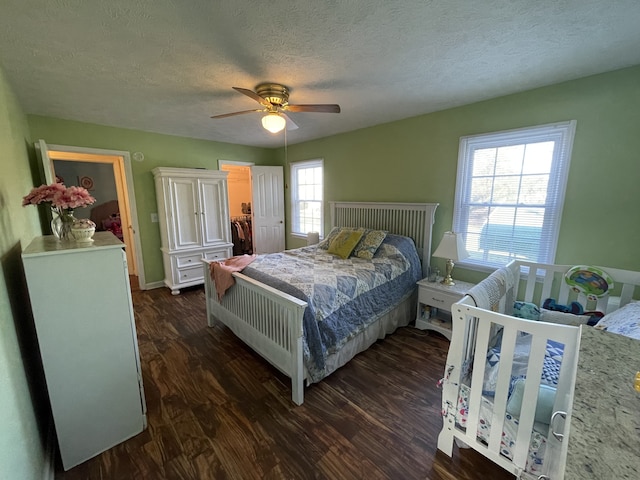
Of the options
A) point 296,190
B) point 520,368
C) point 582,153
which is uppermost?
point 582,153

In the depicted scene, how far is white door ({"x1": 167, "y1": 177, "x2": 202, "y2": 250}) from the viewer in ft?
12.4

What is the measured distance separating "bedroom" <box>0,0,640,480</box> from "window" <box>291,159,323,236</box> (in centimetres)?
27

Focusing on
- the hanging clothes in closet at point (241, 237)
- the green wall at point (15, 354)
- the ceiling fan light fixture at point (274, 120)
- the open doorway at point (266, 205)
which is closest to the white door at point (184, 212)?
the open doorway at point (266, 205)

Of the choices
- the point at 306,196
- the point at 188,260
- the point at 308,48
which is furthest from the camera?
the point at 306,196

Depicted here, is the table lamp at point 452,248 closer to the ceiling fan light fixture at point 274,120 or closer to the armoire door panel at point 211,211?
the ceiling fan light fixture at point 274,120

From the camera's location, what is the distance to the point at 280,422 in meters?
1.74

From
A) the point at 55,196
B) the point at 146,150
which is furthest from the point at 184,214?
the point at 55,196

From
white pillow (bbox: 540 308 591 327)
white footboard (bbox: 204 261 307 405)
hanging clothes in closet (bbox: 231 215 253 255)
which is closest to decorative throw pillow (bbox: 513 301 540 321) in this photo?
white pillow (bbox: 540 308 591 327)

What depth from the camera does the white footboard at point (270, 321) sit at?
184 centimetres

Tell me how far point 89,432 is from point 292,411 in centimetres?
119

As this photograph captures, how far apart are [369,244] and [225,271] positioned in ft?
5.48

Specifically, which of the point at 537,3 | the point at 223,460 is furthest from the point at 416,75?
the point at 223,460

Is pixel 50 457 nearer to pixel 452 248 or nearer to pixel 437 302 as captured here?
pixel 437 302

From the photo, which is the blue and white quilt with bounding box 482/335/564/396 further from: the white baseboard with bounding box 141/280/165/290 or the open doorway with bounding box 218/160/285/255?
the white baseboard with bounding box 141/280/165/290
